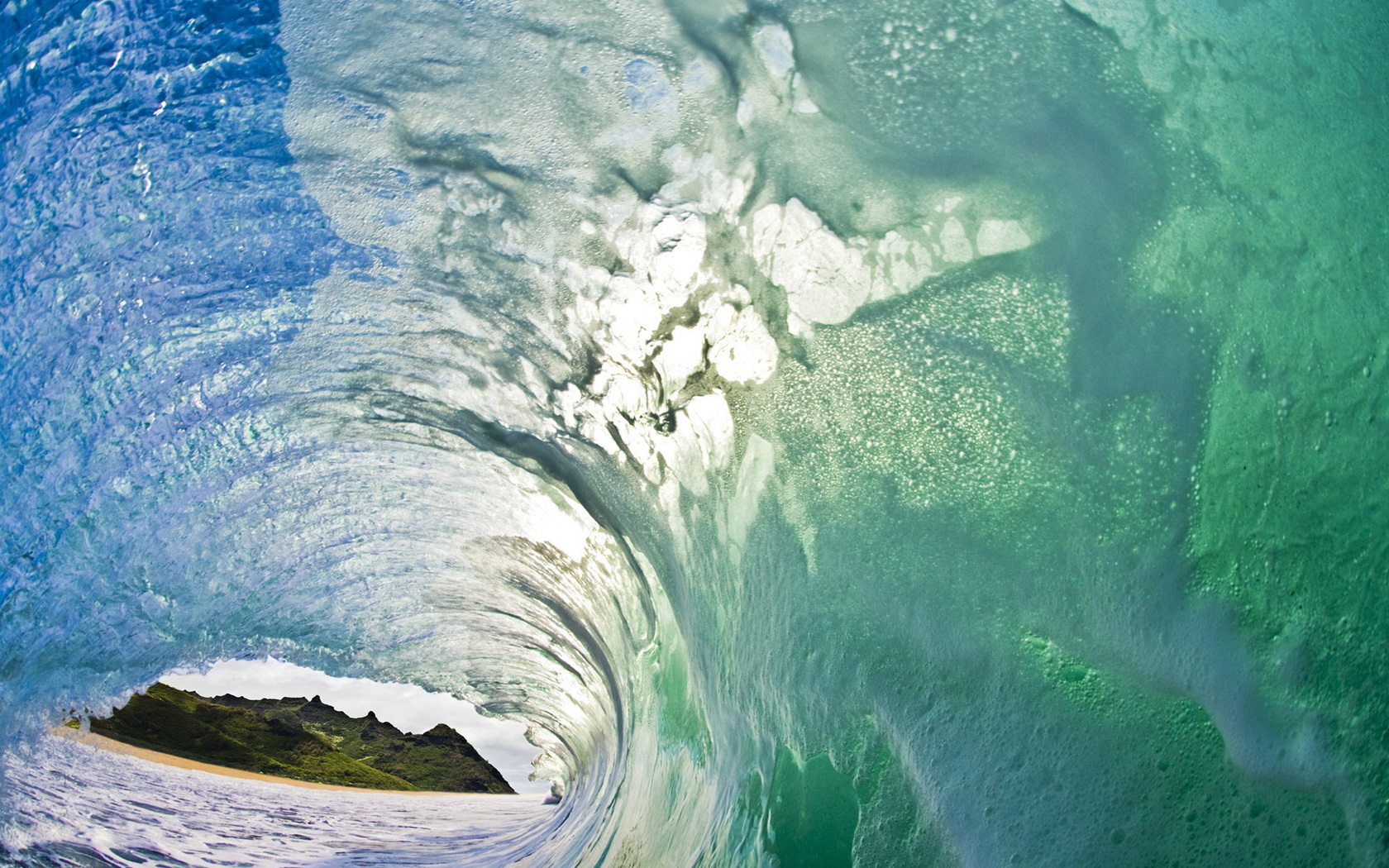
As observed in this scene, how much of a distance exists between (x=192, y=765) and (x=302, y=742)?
4.66 feet

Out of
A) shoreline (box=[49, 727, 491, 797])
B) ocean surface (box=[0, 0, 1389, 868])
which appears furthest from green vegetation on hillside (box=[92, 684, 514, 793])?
ocean surface (box=[0, 0, 1389, 868])

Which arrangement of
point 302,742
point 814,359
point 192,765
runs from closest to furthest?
point 814,359 → point 192,765 → point 302,742

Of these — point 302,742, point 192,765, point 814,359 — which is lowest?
point 302,742

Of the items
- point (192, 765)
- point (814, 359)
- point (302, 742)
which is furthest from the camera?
point (302, 742)

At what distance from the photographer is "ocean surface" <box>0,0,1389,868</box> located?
2.69 metres

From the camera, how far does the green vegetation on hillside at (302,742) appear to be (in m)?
7.18

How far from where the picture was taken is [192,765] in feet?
27.6

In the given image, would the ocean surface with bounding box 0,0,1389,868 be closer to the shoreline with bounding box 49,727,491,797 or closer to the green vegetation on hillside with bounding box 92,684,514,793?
the shoreline with bounding box 49,727,491,797

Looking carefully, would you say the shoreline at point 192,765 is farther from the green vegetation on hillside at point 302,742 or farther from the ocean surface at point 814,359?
the ocean surface at point 814,359

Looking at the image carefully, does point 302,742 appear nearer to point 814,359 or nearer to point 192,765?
point 192,765

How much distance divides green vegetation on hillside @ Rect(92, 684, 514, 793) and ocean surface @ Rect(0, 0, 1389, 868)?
2.92 m

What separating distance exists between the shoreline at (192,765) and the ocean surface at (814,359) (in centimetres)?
132

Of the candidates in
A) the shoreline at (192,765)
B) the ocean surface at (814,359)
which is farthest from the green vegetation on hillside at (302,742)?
the ocean surface at (814,359)

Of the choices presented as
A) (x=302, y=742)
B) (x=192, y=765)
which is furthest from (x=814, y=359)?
(x=302, y=742)
